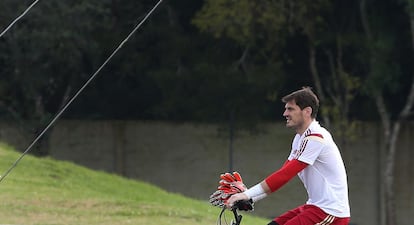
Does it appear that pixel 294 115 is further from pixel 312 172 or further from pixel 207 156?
pixel 207 156

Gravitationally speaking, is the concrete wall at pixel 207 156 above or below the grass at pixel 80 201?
below

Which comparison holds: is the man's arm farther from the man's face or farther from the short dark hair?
the short dark hair

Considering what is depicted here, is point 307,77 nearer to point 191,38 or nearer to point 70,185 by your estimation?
point 191,38

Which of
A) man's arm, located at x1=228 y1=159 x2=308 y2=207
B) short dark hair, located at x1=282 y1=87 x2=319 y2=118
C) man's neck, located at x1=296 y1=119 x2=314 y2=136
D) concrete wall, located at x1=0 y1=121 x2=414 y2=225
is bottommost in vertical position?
concrete wall, located at x1=0 y1=121 x2=414 y2=225

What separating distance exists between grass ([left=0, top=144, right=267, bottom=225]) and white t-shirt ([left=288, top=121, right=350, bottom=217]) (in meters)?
6.90

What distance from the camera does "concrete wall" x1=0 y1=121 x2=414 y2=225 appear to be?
29.3 m

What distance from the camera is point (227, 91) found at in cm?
2811

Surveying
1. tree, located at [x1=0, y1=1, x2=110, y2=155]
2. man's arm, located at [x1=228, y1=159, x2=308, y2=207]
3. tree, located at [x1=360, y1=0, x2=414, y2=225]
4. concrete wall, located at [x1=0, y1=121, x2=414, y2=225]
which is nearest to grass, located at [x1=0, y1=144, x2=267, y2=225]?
man's arm, located at [x1=228, y1=159, x2=308, y2=207]

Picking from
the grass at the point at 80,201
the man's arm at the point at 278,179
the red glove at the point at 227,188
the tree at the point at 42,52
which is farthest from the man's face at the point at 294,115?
the tree at the point at 42,52

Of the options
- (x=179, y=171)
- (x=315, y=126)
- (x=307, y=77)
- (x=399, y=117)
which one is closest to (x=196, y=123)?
(x=179, y=171)

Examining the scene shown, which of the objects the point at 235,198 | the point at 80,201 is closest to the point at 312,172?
the point at 235,198

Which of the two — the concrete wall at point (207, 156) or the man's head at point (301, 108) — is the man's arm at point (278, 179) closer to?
the man's head at point (301, 108)

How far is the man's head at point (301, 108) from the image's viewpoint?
6.69 metres

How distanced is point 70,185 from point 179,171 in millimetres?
13074
